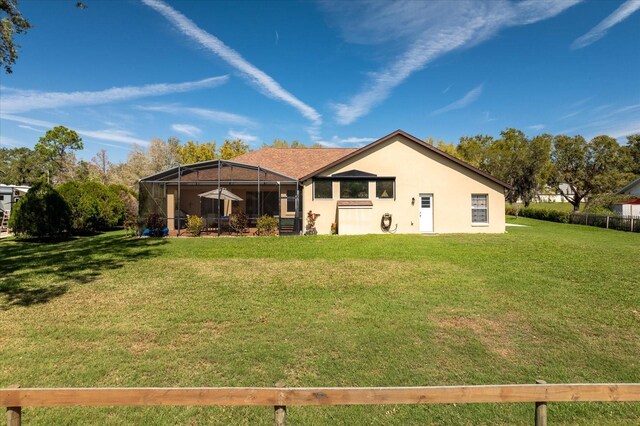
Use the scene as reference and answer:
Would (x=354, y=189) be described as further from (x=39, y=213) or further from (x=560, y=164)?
(x=560, y=164)

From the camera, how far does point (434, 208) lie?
59.4 feet

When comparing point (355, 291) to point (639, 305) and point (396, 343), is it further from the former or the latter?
point (639, 305)

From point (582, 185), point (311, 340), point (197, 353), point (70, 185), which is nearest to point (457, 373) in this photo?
point (311, 340)

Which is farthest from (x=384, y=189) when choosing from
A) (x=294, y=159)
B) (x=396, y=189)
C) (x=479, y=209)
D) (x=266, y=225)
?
(x=294, y=159)

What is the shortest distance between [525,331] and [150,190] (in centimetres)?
1732

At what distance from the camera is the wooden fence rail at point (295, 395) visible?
7.46 feet

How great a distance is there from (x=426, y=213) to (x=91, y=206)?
18.3 m

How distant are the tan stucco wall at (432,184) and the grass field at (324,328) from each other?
7537 mm

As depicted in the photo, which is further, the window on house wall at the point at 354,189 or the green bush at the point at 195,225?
the window on house wall at the point at 354,189

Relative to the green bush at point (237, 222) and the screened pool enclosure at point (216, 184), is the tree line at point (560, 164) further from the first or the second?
the green bush at point (237, 222)

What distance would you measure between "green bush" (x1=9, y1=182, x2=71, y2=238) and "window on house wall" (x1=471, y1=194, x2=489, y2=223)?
2114cm

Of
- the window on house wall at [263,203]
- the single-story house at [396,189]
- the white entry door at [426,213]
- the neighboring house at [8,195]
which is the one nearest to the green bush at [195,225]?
the single-story house at [396,189]

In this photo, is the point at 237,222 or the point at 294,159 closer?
the point at 237,222

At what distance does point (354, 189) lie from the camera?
59.0 ft
